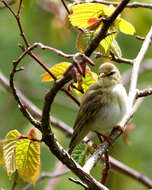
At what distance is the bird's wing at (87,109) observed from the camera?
130 inches

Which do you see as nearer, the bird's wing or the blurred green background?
the bird's wing

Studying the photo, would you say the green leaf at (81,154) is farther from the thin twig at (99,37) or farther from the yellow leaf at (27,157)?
the thin twig at (99,37)

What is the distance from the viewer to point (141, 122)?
6309mm

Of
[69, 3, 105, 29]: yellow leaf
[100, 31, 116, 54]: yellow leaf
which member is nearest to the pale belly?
[100, 31, 116, 54]: yellow leaf

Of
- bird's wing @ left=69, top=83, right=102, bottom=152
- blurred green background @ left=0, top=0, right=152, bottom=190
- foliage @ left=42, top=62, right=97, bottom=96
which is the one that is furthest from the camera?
blurred green background @ left=0, top=0, right=152, bottom=190

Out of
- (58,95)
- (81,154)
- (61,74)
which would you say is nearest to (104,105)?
(81,154)

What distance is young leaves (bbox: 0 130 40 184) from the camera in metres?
2.15

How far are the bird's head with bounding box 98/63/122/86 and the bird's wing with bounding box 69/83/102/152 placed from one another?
0.09 metres

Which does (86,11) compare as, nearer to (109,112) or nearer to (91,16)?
(91,16)

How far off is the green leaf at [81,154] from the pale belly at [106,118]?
90 centimetres

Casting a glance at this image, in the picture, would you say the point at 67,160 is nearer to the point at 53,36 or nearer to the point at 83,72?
the point at 83,72

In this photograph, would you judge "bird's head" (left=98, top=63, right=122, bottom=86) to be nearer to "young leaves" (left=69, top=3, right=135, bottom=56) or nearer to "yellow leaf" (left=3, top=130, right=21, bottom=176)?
"young leaves" (left=69, top=3, right=135, bottom=56)

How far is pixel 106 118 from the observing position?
3.55 meters

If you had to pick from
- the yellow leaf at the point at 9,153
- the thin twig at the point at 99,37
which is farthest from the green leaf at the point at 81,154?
the thin twig at the point at 99,37
